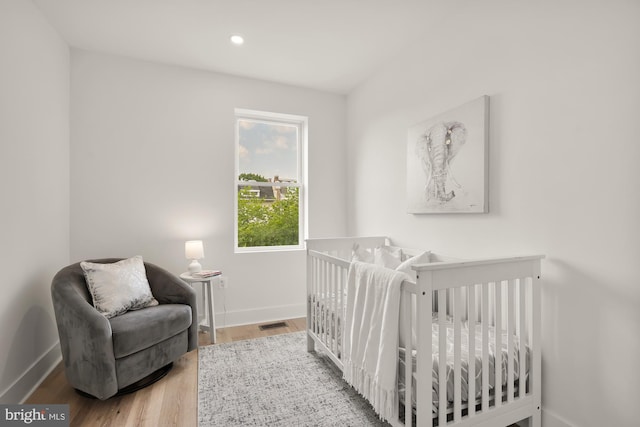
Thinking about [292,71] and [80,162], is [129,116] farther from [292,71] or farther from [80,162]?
[292,71]

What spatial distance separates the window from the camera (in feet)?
11.1

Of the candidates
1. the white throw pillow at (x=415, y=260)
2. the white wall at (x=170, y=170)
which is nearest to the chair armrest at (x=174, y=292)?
the white wall at (x=170, y=170)

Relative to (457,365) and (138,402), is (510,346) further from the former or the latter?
(138,402)

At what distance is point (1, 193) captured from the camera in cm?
177

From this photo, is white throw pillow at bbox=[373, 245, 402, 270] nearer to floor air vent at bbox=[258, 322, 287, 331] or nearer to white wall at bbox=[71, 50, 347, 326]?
white wall at bbox=[71, 50, 347, 326]

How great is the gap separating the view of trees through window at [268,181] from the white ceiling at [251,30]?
0.61m

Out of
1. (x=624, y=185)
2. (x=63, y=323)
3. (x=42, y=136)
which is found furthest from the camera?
(x=42, y=136)

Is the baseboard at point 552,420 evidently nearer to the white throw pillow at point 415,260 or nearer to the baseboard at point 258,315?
the white throw pillow at point 415,260

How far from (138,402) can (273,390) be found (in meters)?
0.79

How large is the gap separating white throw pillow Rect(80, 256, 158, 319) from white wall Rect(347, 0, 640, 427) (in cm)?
221

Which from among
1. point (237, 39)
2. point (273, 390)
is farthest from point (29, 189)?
point (273, 390)

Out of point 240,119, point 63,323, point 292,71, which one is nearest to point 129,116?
point 240,119


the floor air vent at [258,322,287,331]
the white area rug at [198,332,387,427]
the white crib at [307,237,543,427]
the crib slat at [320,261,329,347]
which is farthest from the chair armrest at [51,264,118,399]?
the white crib at [307,237,543,427]

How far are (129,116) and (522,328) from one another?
10.9 feet
